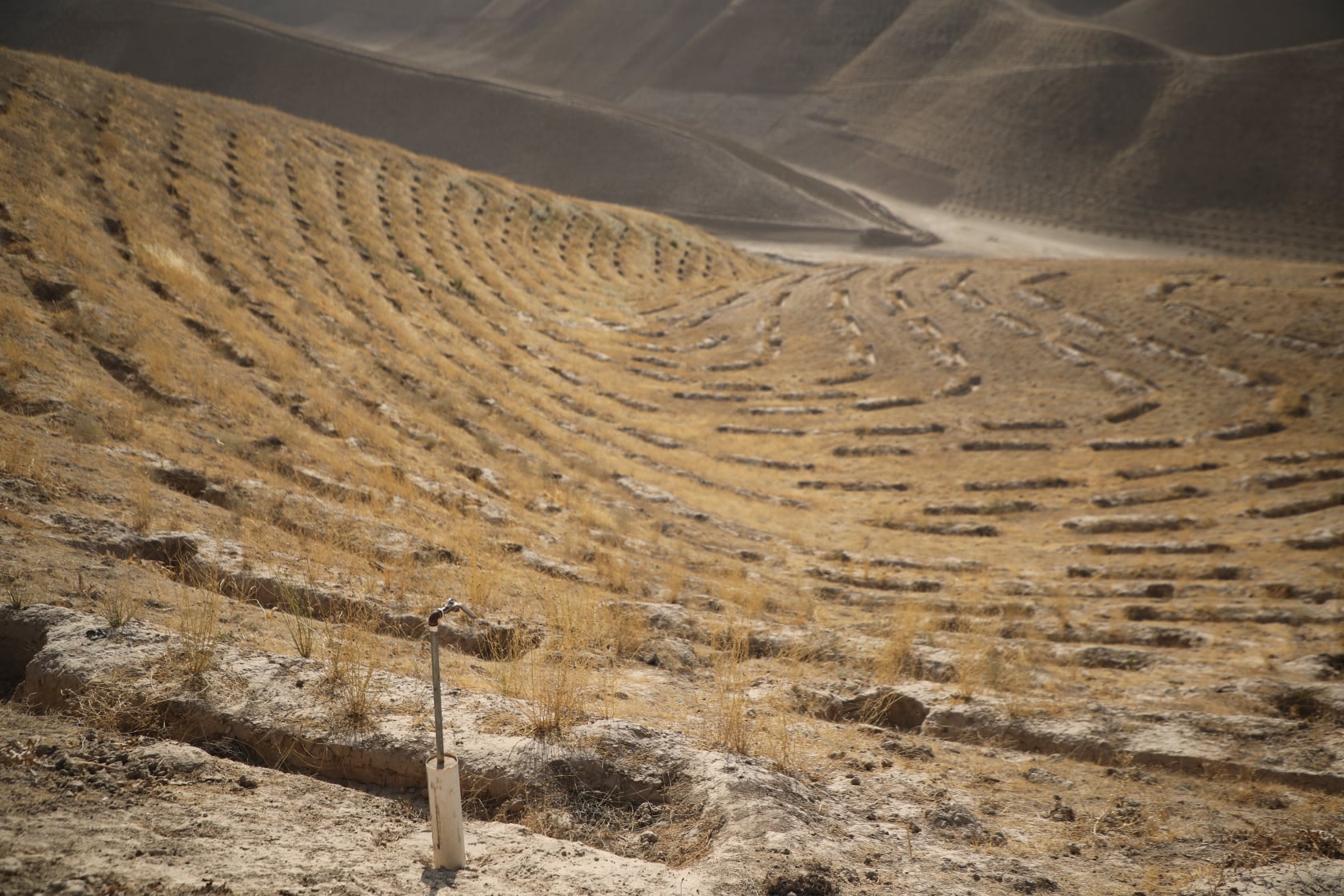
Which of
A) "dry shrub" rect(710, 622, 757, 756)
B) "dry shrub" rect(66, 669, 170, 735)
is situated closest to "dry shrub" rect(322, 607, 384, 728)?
"dry shrub" rect(66, 669, 170, 735)

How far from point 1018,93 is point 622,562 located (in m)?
68.6

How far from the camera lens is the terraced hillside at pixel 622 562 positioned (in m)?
3.67

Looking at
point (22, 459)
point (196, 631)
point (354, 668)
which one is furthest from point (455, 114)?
point (354, 668)

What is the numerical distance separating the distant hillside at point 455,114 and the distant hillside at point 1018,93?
1239 centimetres

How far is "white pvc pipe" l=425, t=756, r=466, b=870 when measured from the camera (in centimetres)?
305

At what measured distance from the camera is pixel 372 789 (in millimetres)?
3816

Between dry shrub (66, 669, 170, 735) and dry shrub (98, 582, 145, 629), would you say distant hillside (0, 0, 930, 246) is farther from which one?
dry shrub (66, 669, 170, 735)

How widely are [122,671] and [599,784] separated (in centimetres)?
224

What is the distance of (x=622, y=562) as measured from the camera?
28.3ft

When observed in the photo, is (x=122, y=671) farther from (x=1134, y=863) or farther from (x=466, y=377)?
(x=466, y=377)

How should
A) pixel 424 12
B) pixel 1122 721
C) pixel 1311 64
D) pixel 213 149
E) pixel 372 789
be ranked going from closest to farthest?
pixel 372 789 → pixel 1122 721 → pixel 213 149 → pixel 1311 64 → pixel 424 12

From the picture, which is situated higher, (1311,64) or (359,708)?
(1311,64)

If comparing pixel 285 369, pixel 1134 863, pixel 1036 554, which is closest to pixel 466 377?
pixel 285 369

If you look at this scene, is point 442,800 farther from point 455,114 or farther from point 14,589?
point 455,114
